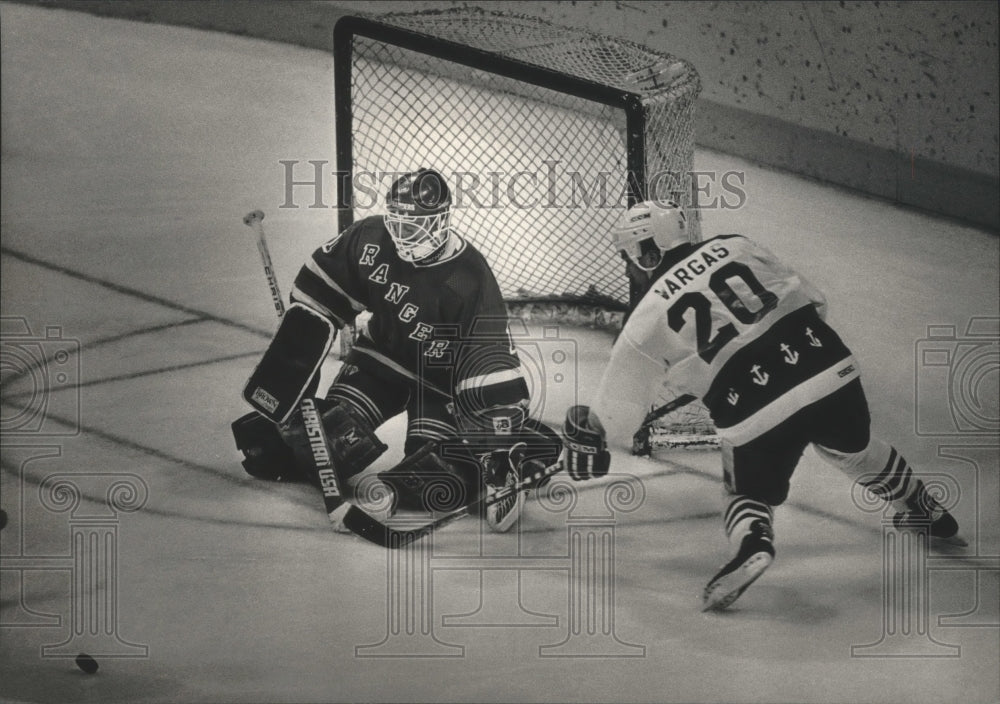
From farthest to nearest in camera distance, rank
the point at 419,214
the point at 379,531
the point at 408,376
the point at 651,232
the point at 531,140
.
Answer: the point at 531,140
the point at 408,376
the point at 379,531
the point at 419,214
the point at 651,232

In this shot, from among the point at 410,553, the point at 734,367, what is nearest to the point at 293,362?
the point at 410,553

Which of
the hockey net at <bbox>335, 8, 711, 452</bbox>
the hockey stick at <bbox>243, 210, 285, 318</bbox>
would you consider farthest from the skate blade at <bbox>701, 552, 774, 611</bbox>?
the hockey stick at <bbox>243, 210, 285, 318</bbox>

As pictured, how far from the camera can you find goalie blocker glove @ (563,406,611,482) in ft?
12.4

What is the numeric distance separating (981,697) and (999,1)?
3.00 m

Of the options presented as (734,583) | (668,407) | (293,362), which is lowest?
(734,583)

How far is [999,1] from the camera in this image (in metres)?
5.70

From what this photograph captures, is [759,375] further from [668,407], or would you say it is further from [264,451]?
[264,451]

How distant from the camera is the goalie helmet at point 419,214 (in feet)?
12.8

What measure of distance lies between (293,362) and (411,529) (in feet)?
1.70

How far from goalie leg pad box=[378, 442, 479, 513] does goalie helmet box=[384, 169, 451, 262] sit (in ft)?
1.69

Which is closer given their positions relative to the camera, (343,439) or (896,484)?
(896,484)

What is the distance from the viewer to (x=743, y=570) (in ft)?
12.3

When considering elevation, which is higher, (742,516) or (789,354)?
(789,354)

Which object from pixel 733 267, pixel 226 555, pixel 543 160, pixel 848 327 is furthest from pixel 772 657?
pixel 543 160
